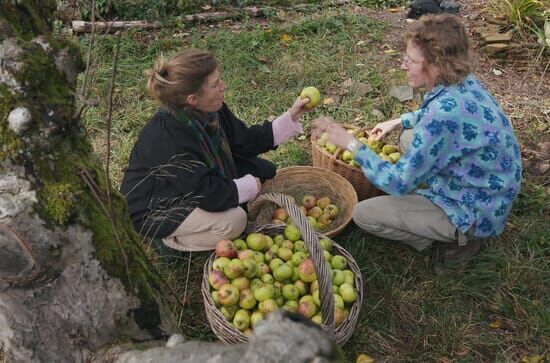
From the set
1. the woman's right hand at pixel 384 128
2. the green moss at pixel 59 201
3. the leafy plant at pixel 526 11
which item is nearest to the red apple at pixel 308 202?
the woman's right hand at pixel 384 128

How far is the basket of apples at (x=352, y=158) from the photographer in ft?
11.4

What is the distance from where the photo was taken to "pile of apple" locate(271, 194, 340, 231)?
10.9 ft

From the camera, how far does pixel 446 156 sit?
2670 millimetres

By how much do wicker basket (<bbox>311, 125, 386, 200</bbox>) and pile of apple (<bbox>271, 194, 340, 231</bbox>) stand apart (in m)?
0.21

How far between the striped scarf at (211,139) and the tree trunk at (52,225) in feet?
3.57

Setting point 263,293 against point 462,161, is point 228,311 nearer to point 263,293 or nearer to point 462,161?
A: point 263,293

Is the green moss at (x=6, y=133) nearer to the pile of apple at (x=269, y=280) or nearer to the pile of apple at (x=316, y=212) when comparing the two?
the pile of apple at (x=269, y=280)

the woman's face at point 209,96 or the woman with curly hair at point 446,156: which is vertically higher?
the woman's face at point 209,96

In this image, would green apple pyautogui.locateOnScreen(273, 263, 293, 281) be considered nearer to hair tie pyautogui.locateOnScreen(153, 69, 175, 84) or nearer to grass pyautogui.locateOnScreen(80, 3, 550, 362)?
grass pyautogui.locateOnScreen(80, 3, 550, 362)

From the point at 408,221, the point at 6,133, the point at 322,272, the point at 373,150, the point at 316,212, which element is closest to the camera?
the point at 6,133

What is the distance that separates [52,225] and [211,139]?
1.54 metres

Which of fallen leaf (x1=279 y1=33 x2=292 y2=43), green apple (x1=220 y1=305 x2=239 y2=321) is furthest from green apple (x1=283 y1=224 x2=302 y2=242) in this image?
fallen leaf (x1=279 y1=33 x2=292 y2=43)

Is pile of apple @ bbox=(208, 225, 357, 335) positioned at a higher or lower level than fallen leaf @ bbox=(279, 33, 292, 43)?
lower

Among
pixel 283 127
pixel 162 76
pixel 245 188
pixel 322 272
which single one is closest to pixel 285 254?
pixel 245 188
